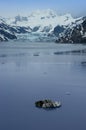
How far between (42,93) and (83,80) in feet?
30.3

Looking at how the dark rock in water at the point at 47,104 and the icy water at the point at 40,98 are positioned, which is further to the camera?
the dark rock in water at the point at 47,104

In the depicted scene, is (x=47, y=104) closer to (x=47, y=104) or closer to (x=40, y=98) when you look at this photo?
(x=47, y=104)

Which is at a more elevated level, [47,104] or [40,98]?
[47,104]

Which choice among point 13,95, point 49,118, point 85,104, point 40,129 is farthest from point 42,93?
point 40,129

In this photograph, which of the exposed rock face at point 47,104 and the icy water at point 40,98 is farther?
the exposed rock face at point 47,104

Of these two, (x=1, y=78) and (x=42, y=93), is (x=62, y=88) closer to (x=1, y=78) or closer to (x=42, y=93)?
(x=42, y=93)

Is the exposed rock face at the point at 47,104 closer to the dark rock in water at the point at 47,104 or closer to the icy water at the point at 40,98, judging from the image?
the dark rock in water at the point at 47,104

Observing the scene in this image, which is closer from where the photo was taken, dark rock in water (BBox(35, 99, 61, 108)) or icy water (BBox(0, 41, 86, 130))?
icy water (BBox(0, 41, 86, 130))

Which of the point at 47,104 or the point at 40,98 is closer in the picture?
the point at 47,104

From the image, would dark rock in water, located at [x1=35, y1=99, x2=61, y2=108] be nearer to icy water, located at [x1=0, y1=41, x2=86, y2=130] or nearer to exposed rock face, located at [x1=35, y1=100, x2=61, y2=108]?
exposed rock face, located at [x1=35, y1=100, x2=61, y2=108]

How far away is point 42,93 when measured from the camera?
3103 cm

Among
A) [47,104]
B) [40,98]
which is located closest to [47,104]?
[47,104]

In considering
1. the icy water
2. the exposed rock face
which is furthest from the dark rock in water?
the icy water

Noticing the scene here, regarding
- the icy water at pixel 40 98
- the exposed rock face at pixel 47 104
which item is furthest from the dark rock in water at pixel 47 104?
the icy water at pixel 40 98
